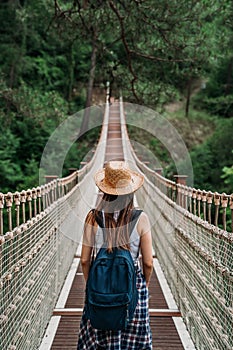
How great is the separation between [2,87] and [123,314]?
875 cm

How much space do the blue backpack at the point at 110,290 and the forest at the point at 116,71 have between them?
3813 millimetres

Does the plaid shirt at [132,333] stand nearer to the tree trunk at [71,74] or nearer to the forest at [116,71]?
the forest at [116,71]

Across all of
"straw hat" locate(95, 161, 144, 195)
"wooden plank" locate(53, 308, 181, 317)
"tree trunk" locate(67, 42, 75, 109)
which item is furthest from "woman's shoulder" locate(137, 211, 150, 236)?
"tree trunk" locate(67, 42, 75, 109)

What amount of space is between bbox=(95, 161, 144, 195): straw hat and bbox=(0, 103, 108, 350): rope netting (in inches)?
14.3

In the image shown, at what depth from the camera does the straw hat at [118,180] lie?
1.71m

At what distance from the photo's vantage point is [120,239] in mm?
1656

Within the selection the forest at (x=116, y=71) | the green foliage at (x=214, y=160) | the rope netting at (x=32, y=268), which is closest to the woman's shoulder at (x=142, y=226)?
the rope netting at (x=32, y=268)

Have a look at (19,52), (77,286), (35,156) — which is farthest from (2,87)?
(77,286)

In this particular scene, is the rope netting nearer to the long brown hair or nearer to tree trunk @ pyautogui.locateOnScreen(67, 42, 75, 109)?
the long brown hair

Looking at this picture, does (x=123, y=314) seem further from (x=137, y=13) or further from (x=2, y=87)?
(x=2, y=87)

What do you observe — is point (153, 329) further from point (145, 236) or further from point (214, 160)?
point (214, 160)

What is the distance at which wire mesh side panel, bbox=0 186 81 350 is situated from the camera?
184 centimetres

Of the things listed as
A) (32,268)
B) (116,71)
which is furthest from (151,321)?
(116,71)

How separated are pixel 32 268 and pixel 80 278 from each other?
1553 millimetres
